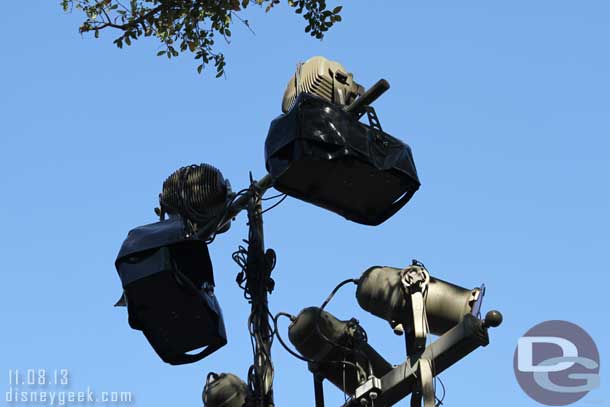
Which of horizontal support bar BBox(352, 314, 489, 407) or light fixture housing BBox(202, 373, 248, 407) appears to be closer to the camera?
horizontal support bar BBox(352, 314, 489, 407)

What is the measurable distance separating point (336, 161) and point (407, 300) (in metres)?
1.04

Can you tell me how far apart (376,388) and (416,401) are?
0.25 meters

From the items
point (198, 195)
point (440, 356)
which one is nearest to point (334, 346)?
point (440, 356)

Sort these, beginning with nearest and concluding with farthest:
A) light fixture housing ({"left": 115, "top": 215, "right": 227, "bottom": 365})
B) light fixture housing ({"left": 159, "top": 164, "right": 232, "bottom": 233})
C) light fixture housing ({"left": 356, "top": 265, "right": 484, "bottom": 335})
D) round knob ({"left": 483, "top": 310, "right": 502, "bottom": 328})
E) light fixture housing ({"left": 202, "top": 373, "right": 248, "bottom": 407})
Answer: round knob ({"left": 483, "top": 310, "right": 502, "bottom": 328}) < light fixture housing ({"left": 356, "top": 265, "right": 484, "bottom": 335}) < light fixture housing ({"left": 115, "top": 215, "right": 227, "bottom": 365}) < light fixture housing ({"left": 202, "top": 373, "right": 248, "bottom": 407}) < light fixture housing ({"left": 159, "top": 164, "right": 232, "bottom": 233})

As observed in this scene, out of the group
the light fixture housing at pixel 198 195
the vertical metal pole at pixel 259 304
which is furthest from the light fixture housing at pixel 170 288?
the vertical metal pole at pixel 259 304

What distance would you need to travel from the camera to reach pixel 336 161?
Result: 636cm

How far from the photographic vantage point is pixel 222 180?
7.32m

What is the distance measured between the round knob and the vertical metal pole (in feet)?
4.43

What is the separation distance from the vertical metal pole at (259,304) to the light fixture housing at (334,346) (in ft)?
1.20

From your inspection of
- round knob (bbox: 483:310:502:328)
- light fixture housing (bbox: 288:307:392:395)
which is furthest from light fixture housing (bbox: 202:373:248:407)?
round knob (bbox: 483:310:502:328)

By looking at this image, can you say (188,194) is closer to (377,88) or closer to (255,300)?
(255,300)

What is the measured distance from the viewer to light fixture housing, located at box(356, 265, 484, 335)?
6.59 metres

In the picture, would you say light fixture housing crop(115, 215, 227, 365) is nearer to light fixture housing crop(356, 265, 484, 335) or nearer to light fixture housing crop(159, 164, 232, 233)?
light fixture housing crop(159, 164, 232, 233)

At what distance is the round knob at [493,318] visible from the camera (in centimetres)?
612
